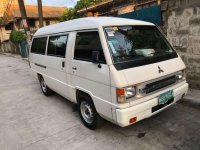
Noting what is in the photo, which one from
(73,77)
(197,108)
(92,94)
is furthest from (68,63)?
(197,108)

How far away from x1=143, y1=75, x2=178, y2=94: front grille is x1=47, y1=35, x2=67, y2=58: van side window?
209cm

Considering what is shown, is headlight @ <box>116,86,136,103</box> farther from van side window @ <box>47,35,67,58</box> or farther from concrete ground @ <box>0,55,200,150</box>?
van side window @ <box>47,35,67,58</box>

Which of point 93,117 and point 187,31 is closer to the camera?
point 93,117

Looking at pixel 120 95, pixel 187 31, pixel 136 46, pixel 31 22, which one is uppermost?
pixel 31 22

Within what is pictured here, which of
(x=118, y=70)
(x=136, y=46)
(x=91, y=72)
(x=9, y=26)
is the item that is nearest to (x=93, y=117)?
(x=91, y=72)

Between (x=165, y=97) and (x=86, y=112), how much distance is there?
1.65m

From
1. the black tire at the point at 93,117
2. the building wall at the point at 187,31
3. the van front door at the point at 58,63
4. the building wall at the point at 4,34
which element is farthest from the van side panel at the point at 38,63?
the building wall at the point at 4,34

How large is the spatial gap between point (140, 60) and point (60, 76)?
7.22ft

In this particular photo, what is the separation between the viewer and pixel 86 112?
4.48 metres

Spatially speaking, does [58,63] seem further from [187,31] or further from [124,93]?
[187,31]

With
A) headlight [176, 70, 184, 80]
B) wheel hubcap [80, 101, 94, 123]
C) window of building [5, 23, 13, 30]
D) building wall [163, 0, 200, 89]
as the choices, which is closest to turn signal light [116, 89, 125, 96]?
wheel hubcap [80, 101, 94, 123]

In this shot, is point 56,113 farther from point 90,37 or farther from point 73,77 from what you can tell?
point 90,37

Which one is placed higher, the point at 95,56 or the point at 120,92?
the point at 95,56

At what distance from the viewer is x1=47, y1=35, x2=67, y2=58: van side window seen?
15.6ft
